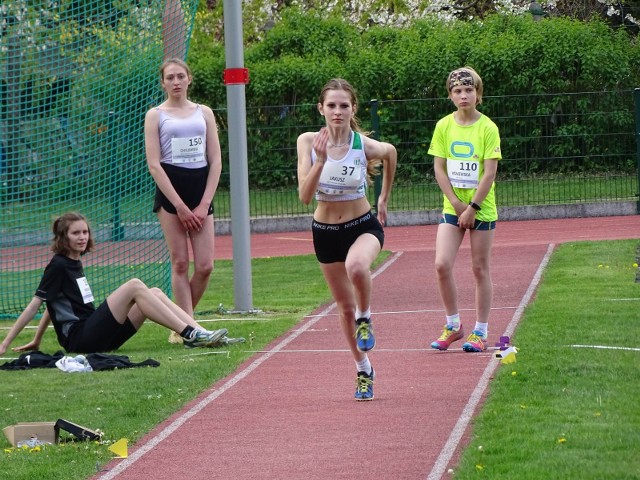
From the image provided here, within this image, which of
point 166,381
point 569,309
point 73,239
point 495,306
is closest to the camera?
point 166,381

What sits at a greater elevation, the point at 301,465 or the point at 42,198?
the point at 42,198

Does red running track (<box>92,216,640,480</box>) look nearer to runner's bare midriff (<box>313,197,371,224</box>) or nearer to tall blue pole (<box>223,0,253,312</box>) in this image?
tall blue pole (<box>223,0,253,312</box>)

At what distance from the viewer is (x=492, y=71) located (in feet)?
86.0

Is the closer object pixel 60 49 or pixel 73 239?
pixel 73 239

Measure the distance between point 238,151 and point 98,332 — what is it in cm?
301

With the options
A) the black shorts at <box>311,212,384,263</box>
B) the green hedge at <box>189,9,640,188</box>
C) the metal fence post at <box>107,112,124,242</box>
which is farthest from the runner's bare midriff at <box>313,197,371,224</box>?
the green hedge at <box>189,9,640,188</box>

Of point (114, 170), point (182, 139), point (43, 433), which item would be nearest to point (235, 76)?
point (182, 139)

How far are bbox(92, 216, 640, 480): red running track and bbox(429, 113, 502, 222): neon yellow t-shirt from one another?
115 cm

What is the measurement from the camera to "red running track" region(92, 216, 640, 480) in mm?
6871

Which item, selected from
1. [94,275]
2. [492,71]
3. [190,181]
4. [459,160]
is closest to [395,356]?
[459,160]

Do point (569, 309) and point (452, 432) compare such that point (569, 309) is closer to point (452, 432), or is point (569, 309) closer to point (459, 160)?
point (459, 160)

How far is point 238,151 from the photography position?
1308 centimetres

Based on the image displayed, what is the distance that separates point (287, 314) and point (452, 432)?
545 cm

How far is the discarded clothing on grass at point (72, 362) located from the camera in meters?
10.1
